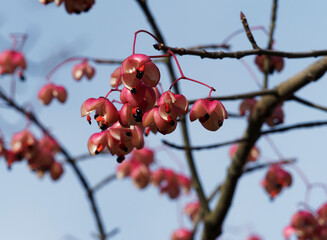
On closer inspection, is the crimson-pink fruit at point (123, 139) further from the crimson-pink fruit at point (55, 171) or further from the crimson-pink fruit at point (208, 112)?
the crimson-pink fruit at point (55, 171)

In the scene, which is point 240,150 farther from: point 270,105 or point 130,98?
point 130,98

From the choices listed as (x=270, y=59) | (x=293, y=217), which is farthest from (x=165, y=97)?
(x=293, y=217)

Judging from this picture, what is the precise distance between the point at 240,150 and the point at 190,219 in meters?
3.74

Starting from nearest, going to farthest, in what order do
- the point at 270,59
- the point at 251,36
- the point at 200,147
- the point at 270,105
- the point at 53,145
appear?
the point at 251,36 < the point at 200,147 < the point at 270,105 < the point at 270,59 < the point at 53,145

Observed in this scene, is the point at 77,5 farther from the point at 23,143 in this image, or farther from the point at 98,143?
the point at 23,143

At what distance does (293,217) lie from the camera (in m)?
4.73

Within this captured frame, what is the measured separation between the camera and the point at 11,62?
578 cm

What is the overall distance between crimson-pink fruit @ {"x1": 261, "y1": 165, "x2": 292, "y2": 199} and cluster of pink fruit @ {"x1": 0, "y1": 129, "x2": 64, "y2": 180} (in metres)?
2.69

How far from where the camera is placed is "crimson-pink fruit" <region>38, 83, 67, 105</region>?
5.30 metres

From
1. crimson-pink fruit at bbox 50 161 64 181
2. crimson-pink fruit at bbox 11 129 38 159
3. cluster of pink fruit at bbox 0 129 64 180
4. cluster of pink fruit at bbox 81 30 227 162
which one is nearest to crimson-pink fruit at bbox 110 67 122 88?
cluster of pink fruit at bbox 81 30 227 162

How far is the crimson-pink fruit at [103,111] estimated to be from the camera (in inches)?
83.0

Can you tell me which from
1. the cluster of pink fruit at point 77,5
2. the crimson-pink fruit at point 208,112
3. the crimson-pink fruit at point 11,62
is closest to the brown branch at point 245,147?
the crimson-pink fruit at point 208,112

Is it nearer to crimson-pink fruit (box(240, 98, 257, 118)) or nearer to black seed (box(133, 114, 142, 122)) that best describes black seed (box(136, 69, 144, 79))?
black seed (box(133, 114, 142, 122))

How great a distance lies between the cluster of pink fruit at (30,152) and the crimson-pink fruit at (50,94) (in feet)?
1.69
